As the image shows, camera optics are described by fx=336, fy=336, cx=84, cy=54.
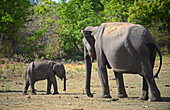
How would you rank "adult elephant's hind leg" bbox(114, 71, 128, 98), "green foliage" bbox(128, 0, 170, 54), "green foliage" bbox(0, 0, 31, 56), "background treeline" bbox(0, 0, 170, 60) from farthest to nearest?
"green foliage" bbox(0, 0, 31, 56)
"background treeline" bbox(0, 0, 170, 60)
"green foliage" bbox(128, 0, 170, 54)
"adult elephant's hind leg" bbox(114, 71, 128, 98)

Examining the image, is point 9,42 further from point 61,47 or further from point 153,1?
point 153,1

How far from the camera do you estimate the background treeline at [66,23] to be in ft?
91.9

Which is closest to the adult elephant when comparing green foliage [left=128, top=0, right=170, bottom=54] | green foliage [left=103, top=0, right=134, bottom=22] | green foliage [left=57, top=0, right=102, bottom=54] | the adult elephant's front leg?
the adult elephant's front leg

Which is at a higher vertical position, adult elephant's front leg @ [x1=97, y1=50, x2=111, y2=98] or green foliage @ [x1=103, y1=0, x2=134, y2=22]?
green foliage @ [x1=103, y1=0, x2=134, y2=22]

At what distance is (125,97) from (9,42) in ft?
72.9

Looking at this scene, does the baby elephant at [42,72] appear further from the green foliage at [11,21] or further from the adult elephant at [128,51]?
the green foliage at [11,21]

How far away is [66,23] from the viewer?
1275 inches

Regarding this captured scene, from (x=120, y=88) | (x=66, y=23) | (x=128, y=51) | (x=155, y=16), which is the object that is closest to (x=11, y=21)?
(x=66, y=23)

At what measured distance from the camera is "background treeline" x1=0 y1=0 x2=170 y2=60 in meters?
28.0

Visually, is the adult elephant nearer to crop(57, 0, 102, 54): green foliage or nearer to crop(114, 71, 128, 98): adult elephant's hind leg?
crop(114, 71, 128, 98): adult elephant's hind leg

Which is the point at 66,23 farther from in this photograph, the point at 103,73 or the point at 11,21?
the point at 103,73

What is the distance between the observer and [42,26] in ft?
108

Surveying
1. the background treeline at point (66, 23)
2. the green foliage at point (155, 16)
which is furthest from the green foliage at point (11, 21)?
the green foliage at point (155, 16)

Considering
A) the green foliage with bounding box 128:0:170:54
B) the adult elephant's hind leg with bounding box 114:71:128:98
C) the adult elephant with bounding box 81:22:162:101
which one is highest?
the green foliage with bounding box 128:0:170:54
